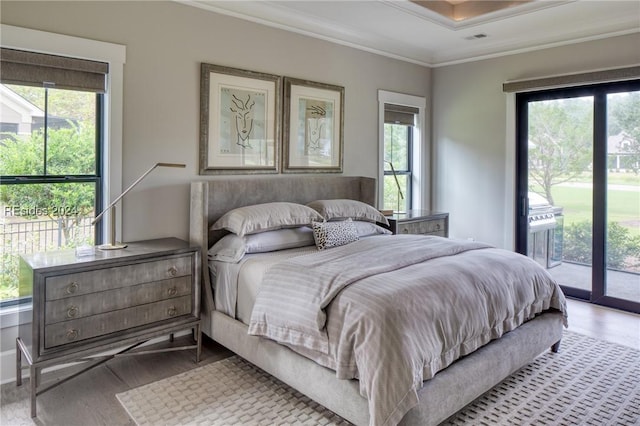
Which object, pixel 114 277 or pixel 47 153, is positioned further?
pixel 47 153

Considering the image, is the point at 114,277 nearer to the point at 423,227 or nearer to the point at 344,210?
the point at 344,210

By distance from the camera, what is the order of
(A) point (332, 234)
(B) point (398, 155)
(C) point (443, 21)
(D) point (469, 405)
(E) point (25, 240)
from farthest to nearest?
(B) point (398, 155)
(C) point (443, 21)
(A) point (332, 234)
(E) point (25, 240)
(D) point (469, 405)

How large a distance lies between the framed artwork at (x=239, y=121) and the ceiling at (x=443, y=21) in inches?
20.8

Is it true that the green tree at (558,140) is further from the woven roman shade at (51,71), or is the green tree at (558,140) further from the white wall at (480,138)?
the woven roman shade at (51,71)

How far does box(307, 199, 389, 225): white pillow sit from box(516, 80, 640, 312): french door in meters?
1.91

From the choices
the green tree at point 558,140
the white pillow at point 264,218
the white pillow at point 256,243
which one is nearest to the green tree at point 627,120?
the green tree at point 558,140

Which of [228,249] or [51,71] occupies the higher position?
[51,71]

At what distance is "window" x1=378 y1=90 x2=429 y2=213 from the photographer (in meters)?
5.12

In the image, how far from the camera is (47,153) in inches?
115

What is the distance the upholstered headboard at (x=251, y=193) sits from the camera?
324cm

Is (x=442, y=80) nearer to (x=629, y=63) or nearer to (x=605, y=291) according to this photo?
(x=629, y=63)

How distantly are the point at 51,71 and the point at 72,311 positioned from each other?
1.54 m

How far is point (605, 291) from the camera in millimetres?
4340

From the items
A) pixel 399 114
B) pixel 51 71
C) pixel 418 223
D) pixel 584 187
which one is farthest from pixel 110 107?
pixel 584 187
